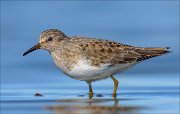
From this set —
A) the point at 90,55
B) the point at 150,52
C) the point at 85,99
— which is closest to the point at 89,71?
the point at 90,55

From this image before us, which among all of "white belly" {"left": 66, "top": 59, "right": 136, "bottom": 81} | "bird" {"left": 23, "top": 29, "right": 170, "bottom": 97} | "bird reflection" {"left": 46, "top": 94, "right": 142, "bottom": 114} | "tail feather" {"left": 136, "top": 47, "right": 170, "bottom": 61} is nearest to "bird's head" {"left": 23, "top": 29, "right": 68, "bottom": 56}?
"bird" {"left": 23, "top": 29, "right": 170, "bottom": 97}

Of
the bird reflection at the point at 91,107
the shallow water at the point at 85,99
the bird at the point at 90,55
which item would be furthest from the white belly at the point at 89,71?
the bird reflection at the point at 91,107

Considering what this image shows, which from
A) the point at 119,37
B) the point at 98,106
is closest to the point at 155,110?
the point at 98,106

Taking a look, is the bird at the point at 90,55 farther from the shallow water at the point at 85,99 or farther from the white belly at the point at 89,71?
the shallow water at the point at 85,99

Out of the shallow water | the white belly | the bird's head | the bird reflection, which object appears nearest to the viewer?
the bird reflection

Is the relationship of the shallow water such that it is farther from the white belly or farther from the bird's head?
the bird's head

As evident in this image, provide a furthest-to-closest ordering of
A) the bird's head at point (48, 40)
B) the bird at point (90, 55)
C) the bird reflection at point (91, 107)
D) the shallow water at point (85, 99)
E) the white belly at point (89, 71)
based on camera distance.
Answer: the bird's head at point (48, 40) → the bird at point (90, 55) → the white belly at point (89, 71) → the shallow water at point (85, 99) → the bird reflection at point (91, 107)

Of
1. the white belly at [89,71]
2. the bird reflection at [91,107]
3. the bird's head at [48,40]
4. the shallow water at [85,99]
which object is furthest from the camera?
the bird's head at [48,40]
